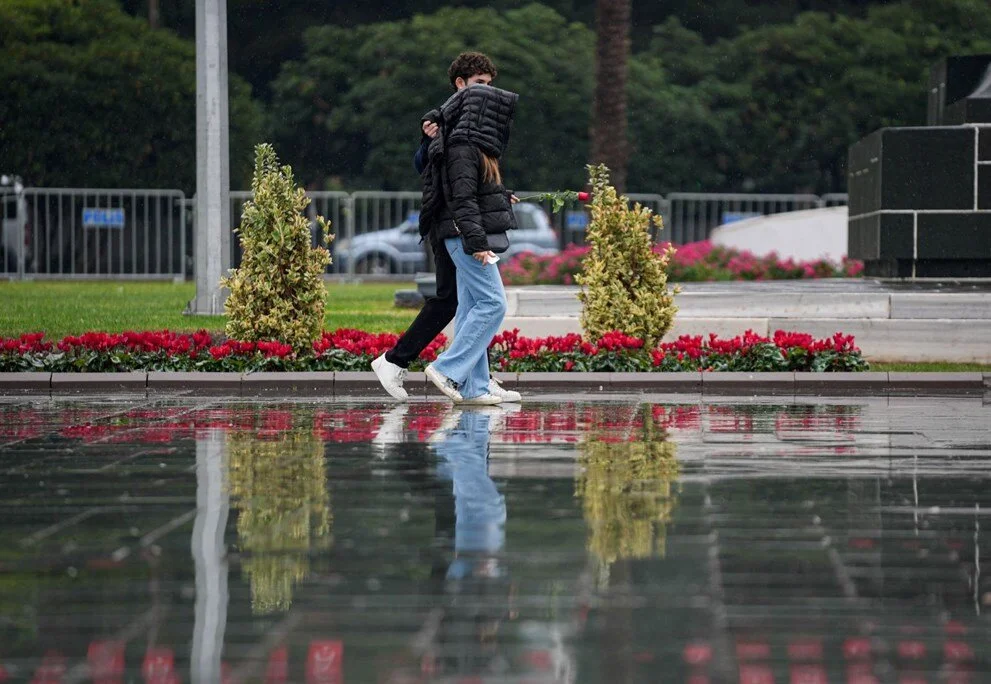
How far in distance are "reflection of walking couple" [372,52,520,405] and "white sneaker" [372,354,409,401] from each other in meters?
0.49

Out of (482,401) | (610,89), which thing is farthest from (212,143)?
(482,401)

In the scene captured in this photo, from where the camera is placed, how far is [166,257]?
124ft

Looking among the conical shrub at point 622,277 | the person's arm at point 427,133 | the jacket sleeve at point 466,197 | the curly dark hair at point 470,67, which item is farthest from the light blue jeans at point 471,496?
the conical shrub at point 622,277

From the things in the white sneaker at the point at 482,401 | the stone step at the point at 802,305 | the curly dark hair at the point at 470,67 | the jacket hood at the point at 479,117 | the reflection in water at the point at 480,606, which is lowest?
the reflection in water at the point at 480,606

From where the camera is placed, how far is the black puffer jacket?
38.3 ft

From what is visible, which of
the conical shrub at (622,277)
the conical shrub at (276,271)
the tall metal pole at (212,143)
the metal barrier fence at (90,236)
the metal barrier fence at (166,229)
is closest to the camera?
the conical shrub at (276,271)

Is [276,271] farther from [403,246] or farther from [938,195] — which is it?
[403,246]

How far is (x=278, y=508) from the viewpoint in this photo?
7441 millimetres

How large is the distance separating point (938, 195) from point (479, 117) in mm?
9174

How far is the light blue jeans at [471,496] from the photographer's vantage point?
6449 mm

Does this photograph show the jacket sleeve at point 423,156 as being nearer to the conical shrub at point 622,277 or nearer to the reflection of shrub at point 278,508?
the reflection of shrub at point 278,508

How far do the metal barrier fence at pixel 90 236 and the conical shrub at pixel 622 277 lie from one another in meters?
21.6

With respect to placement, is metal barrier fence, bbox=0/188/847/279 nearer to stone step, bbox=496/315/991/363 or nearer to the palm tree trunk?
the palm tree trunk

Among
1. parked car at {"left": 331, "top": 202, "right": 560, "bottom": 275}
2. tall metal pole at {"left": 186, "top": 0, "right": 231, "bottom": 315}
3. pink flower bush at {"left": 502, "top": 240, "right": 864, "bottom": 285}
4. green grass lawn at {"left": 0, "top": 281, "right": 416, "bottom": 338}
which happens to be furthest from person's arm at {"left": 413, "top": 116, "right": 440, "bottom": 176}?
parked car at {"left": 331, "top": 202, "right": 560, "bottom": 275}
